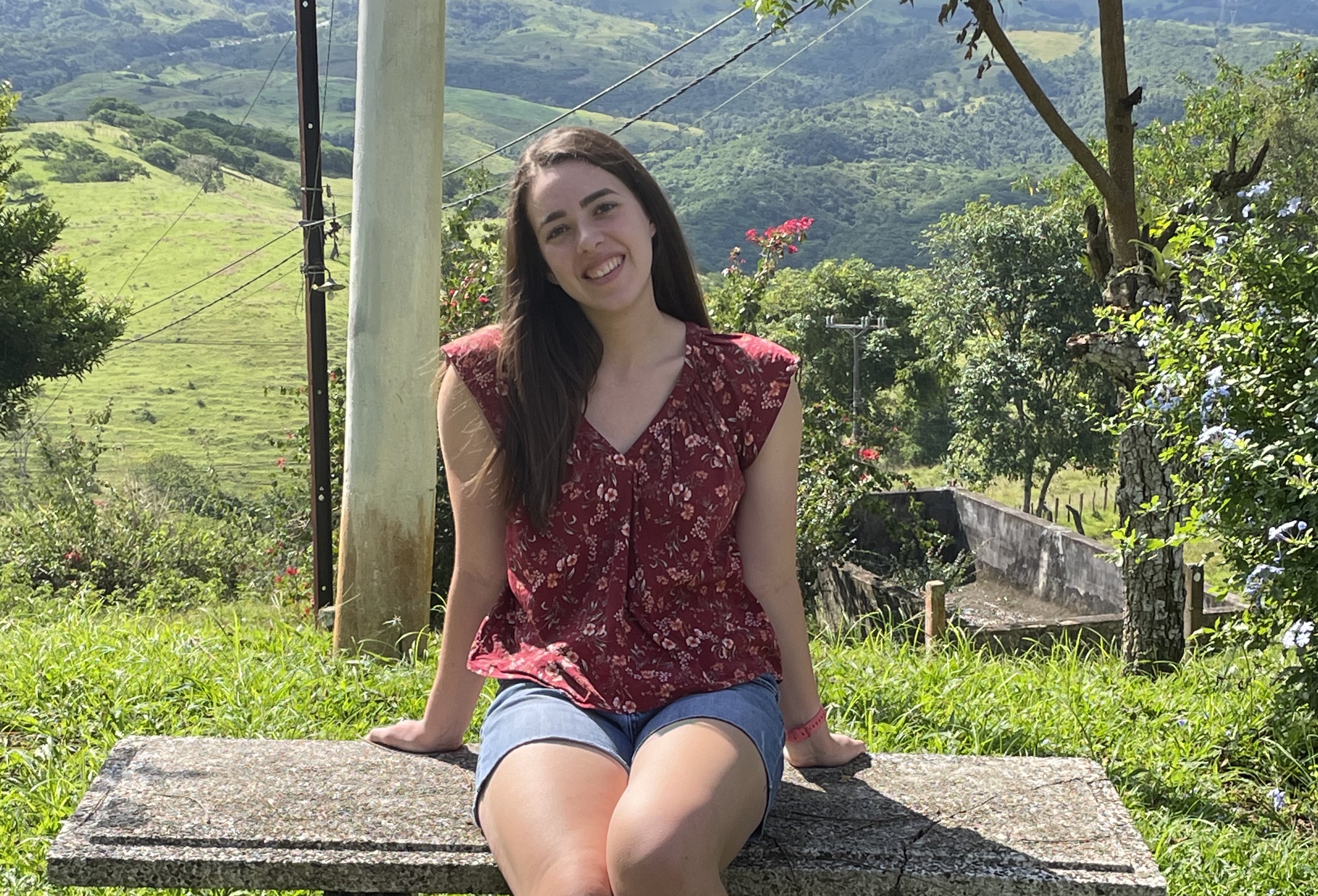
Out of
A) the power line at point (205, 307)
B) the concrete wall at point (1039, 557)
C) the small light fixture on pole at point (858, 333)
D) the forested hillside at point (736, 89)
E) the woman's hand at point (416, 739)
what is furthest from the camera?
the forested hillside at point (736, 89)

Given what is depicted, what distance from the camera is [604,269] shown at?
7.65 ft

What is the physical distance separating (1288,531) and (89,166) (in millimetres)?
91989

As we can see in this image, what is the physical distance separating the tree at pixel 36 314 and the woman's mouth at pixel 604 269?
18731 millimetres

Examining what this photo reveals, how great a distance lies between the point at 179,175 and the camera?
90.2 metres

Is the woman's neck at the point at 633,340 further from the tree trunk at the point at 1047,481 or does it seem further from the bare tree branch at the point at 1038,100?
the tree trunk at the point at 1047,481

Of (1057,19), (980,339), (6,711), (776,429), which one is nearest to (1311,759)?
(776,429)

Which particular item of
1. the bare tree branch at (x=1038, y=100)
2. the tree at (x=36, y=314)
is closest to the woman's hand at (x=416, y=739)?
the bare tree branch at (x=1038, y=100)

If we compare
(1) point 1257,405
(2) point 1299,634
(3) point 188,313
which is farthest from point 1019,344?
(3) point 188,313

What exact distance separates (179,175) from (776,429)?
96.7 metres

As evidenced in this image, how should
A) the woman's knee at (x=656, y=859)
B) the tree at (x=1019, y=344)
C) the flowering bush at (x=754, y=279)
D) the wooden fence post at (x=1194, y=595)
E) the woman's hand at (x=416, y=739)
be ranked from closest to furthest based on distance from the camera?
the woman's knee at (x=656, y=859) → the woman's hand at (x=416, y=739) → the wooden fence post at (x=1194, y=595) → the flowering bush at (x=754, y=279) → the tree at (x=1019, y=344)

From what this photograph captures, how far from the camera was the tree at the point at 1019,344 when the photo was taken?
26.3 meters

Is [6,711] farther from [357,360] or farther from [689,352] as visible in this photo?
[689,352]

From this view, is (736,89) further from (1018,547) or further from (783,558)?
(783,558)

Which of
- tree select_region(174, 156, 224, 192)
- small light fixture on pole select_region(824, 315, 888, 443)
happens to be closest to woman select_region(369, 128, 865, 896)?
small light fixture on pole select_region(824, 315, 888, 443)
